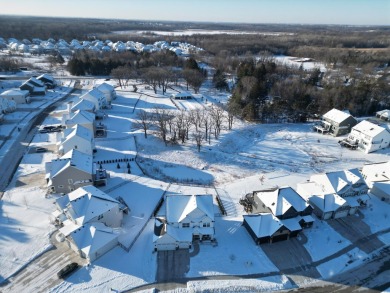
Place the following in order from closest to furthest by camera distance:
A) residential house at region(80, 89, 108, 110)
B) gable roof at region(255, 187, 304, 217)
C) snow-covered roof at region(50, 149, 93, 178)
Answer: gable roof at region(255, 187, 304, 217)
snow-covered roof at region(50, 149, 93, 178)
residential house at region(80, 89, 108, 110)

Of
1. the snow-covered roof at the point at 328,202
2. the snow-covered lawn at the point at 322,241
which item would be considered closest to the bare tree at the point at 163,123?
the snow-covered roof at the point at 328,202

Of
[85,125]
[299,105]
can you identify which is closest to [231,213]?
[85,125]

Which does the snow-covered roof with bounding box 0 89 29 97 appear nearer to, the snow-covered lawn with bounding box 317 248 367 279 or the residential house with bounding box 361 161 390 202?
the snow-covered lawn with bounding box 317 248 367 279

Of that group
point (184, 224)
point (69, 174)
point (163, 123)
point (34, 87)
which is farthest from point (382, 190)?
point (34, 87)

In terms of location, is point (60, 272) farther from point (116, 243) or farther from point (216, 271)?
point (216, 271)

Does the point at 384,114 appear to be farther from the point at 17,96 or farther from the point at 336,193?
the point at 17,96

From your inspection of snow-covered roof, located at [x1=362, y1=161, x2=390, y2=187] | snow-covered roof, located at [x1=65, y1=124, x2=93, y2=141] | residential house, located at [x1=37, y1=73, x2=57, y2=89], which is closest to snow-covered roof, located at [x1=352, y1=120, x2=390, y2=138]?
snow-covered roof, located at [x1=362, y1=161, x2=390, y2=187]
